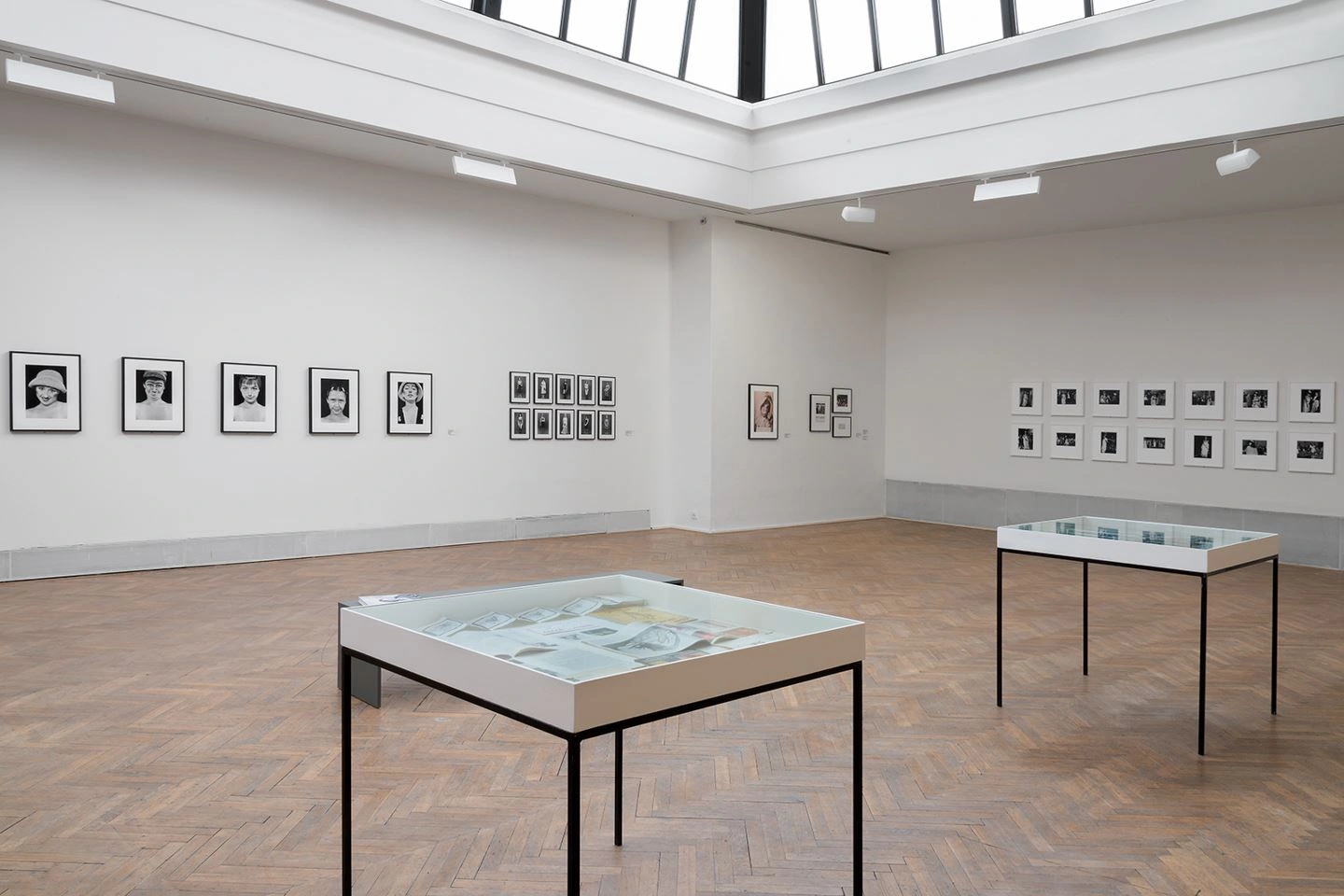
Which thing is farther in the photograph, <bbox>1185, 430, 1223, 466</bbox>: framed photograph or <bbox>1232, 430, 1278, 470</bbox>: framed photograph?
<bbox>1185, 430, 1223, 466</bbox>: framed photograph

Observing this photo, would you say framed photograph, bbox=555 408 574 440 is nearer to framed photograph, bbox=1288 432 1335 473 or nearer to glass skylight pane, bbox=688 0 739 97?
glass skylight pane, bbox=688 0 739 97

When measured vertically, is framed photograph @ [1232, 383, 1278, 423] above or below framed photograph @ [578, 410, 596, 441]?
above

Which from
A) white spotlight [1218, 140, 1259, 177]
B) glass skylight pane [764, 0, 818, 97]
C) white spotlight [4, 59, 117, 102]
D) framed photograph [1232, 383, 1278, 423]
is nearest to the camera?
white spotlight [4, 59, 117, 102]

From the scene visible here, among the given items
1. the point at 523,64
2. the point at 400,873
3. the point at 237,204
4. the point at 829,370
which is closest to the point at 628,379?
the point at 829,370

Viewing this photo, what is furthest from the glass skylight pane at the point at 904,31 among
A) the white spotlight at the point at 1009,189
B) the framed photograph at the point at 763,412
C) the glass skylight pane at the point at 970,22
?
the framed photograph at the point at 763,412

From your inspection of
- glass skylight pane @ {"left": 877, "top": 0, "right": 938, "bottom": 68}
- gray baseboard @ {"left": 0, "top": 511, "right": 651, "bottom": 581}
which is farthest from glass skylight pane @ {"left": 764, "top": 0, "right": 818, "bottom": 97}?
gray baseboard @ {"left": 0, "top": 511, "right": 651, "bottom": 581}

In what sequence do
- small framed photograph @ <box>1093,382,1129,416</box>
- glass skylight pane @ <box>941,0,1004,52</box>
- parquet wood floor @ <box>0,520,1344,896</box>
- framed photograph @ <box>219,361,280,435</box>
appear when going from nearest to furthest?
parquet wood floor @ <box>0,520,1344,896</box> → framed photograph @ <box>219,361,280,435</box> → glass skylight pane @ <box>941,0,1004,52</box> → small framed photograph @ <box>1093,382,1129,416</box>

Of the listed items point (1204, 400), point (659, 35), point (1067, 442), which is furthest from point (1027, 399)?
point (659, 35)

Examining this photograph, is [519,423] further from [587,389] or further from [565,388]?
[587,389]

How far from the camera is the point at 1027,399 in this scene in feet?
51.4

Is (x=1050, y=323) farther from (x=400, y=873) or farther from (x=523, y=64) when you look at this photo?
(x=400, y=873)

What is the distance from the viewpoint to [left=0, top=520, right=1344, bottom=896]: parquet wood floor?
147 inches

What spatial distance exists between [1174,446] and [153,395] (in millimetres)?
13241

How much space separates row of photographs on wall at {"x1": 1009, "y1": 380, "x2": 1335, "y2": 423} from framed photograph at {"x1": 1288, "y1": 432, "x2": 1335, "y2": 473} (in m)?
0.21
